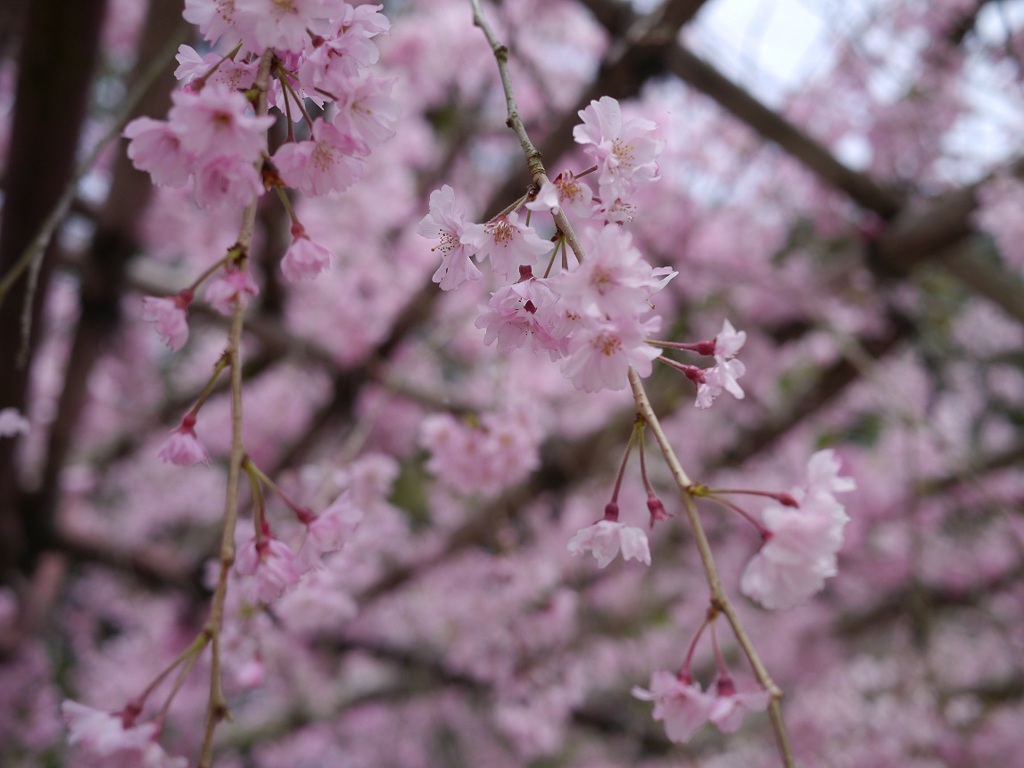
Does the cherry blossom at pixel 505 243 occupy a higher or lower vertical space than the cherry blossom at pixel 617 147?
lower

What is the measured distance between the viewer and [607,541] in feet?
1.51

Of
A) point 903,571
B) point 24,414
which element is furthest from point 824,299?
point 24,414

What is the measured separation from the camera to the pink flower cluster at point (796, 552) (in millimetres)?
395

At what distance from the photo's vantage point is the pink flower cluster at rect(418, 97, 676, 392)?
1.29 ft

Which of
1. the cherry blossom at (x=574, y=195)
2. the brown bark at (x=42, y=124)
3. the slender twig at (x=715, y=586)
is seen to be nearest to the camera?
the slender twig at (x=715, y=586)

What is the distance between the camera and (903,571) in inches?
108

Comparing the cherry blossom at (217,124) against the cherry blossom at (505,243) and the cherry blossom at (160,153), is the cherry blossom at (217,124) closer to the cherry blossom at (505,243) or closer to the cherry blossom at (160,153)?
the cherry blossom at (160,153)

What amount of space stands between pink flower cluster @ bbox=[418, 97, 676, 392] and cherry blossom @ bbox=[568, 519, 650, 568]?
10 cm

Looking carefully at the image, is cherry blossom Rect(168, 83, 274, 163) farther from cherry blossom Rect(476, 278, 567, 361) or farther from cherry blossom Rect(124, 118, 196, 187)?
cherry blossom Rect(476, 278, 567, 361)

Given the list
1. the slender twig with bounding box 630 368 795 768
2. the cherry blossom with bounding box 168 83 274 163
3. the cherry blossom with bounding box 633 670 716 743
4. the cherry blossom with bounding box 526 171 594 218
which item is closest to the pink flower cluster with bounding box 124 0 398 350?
the cherry blossom with bounding box 168 83 274 163

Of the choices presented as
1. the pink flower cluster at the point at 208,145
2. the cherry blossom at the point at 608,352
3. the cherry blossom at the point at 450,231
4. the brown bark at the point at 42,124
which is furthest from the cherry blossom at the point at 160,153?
the brown bark at the point at 42,124

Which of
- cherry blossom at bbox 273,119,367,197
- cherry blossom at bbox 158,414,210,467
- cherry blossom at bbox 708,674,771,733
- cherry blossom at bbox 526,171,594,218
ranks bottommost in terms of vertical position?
cherry blossom at bbox 158,414,210,467

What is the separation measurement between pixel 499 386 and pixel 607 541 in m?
0.69

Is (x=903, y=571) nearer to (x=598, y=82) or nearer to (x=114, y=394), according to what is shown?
(x=598, y=82)
